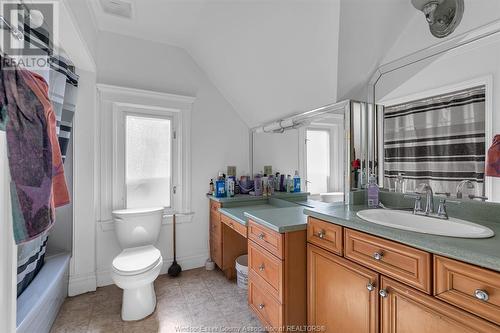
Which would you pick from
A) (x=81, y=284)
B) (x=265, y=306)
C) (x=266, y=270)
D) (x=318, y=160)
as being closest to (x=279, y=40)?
(x=318, y=160)

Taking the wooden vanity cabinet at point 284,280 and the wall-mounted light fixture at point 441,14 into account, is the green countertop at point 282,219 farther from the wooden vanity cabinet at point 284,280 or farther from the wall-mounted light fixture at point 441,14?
the wall-mounted light fixture at point 441,14

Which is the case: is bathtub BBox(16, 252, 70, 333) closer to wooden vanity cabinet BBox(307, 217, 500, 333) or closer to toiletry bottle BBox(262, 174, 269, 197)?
wooden vanity cabinet BBox(307, 217, 500, 333)

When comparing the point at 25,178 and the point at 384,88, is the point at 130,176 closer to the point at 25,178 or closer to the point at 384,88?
the point at 25,178

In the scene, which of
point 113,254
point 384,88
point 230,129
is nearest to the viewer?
point 384,88

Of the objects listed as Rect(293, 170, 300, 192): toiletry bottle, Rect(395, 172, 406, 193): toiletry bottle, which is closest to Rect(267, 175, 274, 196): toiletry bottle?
Rect(293, 170, 300, 192): toiletry bottle

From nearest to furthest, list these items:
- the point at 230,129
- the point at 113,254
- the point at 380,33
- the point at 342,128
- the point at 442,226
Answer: the point at 442,226
the point at 380,33
the point at 342,128
the point at 113,254
the point at 230,129

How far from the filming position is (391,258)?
1020 mm

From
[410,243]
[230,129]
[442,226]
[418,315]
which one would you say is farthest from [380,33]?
[230,129]

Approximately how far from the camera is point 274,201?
2.55m

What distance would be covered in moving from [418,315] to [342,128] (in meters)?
1.24

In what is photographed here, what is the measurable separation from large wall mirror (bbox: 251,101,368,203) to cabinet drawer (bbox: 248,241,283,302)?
2.33 feet

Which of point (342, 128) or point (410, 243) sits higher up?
point (342, 128)

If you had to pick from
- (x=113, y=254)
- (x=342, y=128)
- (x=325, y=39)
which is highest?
(x=325, y=39)

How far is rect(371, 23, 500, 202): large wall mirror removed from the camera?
3.81 feet
